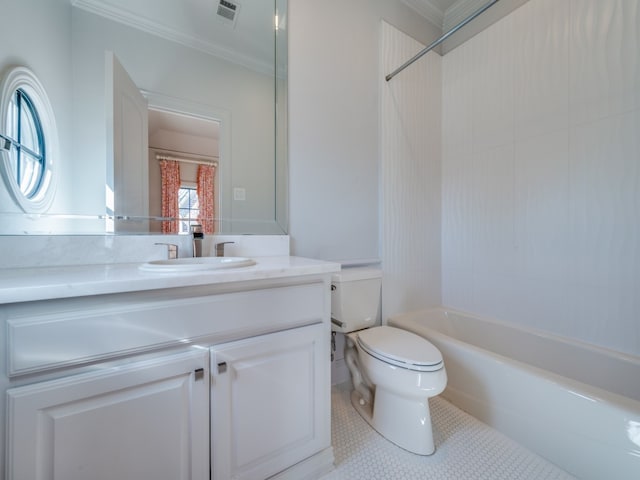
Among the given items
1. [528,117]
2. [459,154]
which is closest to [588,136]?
[528,117]

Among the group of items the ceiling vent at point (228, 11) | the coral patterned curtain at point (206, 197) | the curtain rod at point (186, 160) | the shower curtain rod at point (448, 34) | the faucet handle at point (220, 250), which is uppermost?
the ceiling vent at point (228, 11)

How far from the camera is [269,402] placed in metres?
0.89

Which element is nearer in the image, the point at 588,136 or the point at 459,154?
the point at 588,136

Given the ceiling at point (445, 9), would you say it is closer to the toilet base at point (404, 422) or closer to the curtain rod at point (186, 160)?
the curtain rod at point (186, 160)

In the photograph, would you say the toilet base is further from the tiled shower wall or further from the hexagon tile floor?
the tiled shower wall

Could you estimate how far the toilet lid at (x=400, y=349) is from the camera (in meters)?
1.11

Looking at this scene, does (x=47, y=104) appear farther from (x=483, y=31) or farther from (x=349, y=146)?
(x=483, y=31)

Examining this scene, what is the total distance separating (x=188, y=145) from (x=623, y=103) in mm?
2210

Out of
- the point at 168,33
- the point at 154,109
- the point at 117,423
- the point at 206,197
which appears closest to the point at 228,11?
the point at 168,33

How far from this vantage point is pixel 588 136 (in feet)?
4.59

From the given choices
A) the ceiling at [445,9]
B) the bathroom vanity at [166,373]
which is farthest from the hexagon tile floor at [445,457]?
the ceiling at [445,9]

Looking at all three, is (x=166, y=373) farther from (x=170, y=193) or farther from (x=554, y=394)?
(x=554, y=394)

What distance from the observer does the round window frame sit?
0.92 m

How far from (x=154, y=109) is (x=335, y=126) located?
38.5 inches
